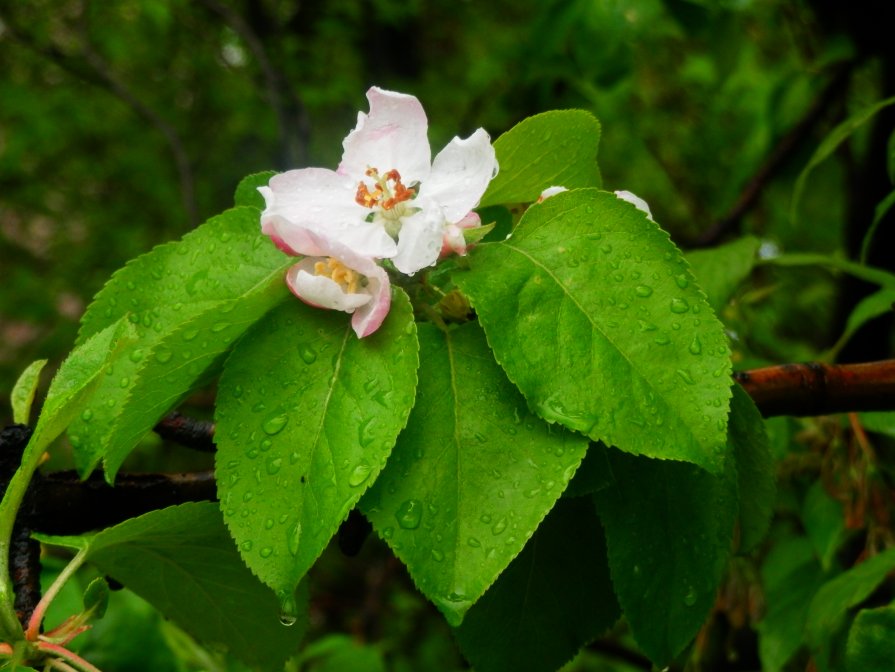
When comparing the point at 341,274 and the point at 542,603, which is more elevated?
the point at 341,274

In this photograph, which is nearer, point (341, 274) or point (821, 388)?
point (341, 274)

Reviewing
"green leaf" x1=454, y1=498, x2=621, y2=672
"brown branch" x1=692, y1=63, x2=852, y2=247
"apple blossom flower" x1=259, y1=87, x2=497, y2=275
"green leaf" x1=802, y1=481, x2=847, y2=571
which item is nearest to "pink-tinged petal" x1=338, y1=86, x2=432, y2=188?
"apple blossom flower" x1=259, y1=87, x2=497, y2=275

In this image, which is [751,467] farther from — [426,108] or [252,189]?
[426,108]

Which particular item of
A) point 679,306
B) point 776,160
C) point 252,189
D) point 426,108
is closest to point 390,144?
point 252,189

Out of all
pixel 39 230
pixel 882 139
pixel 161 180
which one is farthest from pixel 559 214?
pixel 39 230

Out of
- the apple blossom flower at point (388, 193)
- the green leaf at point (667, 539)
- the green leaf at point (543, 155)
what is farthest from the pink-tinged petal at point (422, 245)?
the green leaf at point (667, 539)

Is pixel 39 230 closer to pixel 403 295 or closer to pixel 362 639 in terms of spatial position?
pixel 362 639

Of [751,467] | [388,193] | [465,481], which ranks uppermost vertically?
[388,193]

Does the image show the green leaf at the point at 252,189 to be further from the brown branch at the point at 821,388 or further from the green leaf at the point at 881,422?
the green leaf at the point at 881,422
